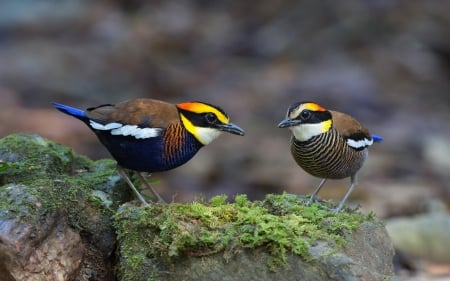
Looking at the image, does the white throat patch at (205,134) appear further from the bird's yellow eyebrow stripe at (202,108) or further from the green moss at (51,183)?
the green moss at (51,183)

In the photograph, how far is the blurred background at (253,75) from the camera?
1291 cm

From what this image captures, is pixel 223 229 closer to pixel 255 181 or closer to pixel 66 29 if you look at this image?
pixel 255 181

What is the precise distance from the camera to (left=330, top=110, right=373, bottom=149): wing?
6.48 m

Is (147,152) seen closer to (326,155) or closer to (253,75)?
(326,155)

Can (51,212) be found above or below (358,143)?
below

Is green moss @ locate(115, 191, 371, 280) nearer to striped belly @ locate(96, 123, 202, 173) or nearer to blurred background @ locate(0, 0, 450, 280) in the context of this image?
striped belly @ locate(96, 123, 202, 173)

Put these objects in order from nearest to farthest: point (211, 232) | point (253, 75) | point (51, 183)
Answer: point (211, 232), point (51, 183), point (253, 75)

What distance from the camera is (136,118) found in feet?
19.3

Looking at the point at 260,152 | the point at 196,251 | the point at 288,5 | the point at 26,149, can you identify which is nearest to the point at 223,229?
the point at 196,251

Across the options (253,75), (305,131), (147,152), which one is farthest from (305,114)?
(253,75)

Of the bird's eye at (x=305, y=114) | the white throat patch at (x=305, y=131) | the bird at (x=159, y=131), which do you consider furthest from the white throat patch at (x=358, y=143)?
the bird at (x=159, y=131)

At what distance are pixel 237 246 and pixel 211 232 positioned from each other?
8.7 inches

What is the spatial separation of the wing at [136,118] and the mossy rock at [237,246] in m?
0.57

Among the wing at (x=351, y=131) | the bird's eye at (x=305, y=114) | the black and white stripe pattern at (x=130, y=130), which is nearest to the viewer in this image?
the black and white stripe pattern at (x=130, y=130)
